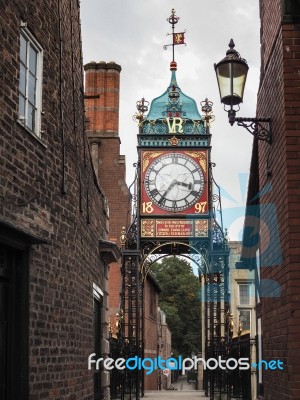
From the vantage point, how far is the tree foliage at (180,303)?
65.2m

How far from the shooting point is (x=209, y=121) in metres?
22.0

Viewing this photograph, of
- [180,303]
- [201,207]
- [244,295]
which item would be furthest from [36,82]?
[180,303]

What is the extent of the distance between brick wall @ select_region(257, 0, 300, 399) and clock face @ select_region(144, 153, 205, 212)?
12581mm

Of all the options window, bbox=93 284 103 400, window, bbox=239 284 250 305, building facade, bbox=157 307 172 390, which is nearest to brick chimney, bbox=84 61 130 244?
window, bbox=93 284 103 400

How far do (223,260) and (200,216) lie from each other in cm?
154

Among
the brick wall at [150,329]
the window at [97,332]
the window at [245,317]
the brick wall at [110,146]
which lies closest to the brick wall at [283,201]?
the window at [97,332]

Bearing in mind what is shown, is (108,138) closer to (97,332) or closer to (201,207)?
(201,207)

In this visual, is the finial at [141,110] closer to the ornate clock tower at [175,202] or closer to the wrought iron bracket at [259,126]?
the ornate clock tower at [175,202]

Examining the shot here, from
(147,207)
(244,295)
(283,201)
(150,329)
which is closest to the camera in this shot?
(283,201)

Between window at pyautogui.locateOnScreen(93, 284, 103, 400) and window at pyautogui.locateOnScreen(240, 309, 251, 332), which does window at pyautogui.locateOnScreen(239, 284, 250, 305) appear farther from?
window at pyautogui.locateOnScreen(93, 284, 103, 400)

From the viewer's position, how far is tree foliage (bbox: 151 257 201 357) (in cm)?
6525

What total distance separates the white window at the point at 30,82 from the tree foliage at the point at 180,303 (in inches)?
2208

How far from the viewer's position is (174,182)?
70.4ft

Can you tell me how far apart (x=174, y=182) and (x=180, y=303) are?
48082 mm
